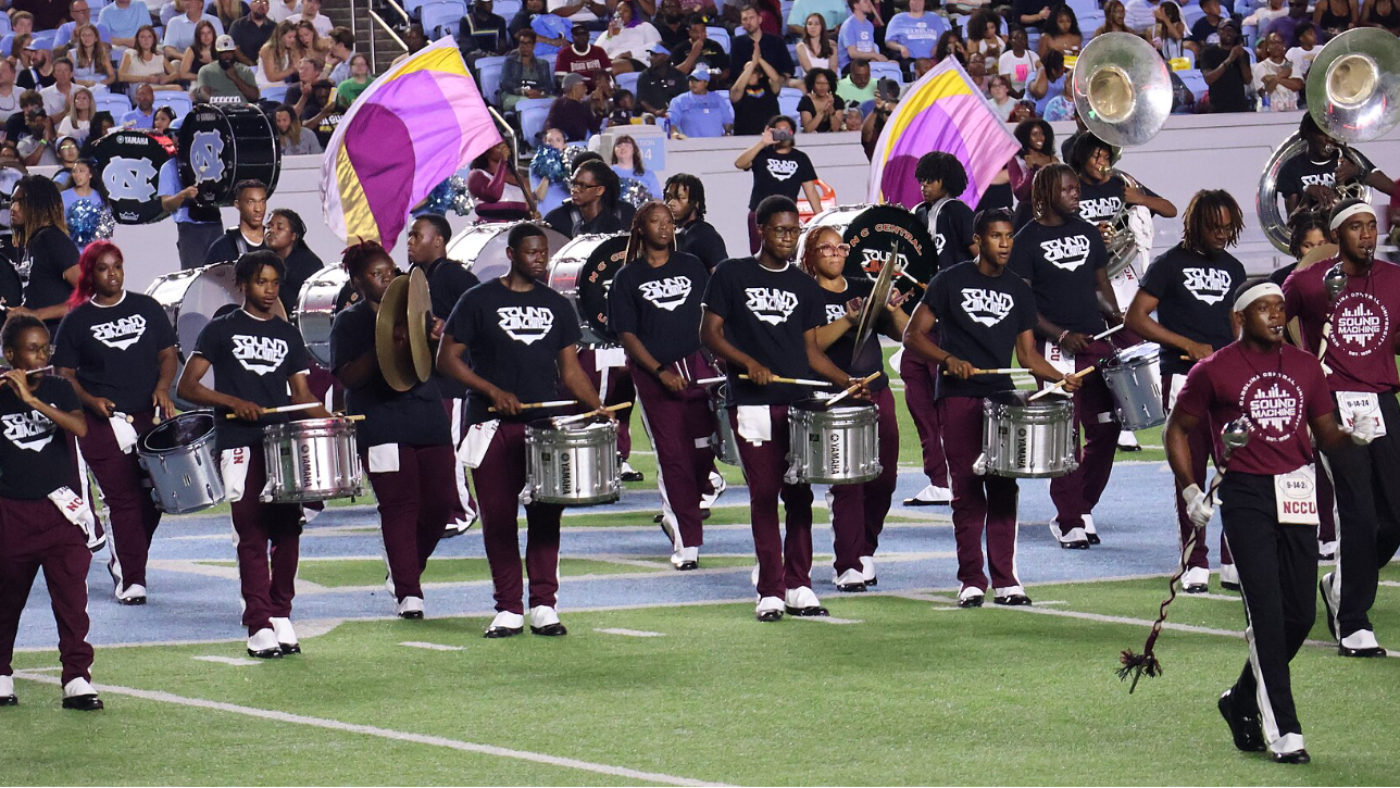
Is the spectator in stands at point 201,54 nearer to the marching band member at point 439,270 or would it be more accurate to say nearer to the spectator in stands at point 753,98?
the spectator in stands at point 753,98

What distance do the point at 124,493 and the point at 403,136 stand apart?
218 inches

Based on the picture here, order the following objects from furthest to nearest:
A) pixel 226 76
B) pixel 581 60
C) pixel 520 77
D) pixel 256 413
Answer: pixel 581 60 < pixel 520 77 < pixel 226 76 < pixel 256 413

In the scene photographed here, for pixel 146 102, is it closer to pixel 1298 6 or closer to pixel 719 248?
pixel 719 248

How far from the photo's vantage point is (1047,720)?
27.1 ft

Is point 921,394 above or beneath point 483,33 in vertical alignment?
beneath

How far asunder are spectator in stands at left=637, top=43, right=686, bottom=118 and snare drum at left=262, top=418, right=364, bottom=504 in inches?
559

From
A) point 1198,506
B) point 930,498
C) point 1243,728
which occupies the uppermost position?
point 1198,506

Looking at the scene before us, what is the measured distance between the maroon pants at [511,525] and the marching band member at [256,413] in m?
0.78

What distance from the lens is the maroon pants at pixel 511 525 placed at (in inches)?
405

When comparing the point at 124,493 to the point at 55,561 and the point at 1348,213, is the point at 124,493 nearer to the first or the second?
the point at 55,561

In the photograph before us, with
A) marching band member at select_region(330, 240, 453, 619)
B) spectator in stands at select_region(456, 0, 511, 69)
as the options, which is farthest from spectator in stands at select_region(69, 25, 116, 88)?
marching band member at select_region(330, 240, 453, 619)

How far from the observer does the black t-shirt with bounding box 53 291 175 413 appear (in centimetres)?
1123

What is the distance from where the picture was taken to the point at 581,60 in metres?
23.9

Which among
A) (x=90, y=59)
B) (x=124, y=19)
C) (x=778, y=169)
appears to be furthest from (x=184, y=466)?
(x=124, y=19)
